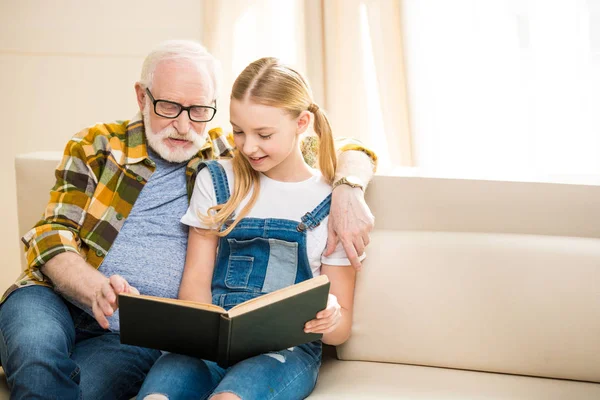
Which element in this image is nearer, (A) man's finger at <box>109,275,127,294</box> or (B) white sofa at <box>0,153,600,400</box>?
(A) man's finger at <box>109,275,127,294</box>

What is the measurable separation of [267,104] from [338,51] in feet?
5.77

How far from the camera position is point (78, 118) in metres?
3.46

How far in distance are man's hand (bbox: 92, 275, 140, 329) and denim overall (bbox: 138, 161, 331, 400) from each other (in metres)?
0.17

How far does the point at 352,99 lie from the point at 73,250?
6.18 feet

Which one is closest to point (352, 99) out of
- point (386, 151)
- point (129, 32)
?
point (386, 151)

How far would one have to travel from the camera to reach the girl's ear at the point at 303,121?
1.83 m

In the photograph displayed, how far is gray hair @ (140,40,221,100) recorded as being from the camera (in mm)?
1966

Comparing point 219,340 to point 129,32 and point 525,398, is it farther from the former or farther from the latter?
point 129,32

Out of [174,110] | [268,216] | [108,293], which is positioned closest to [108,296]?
[108,293]

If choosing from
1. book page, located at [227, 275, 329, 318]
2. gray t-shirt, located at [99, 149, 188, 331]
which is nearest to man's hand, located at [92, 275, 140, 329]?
gray t-shirt, located at [99, 149, 188, 331]

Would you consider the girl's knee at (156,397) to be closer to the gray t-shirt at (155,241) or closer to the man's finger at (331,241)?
the gray t-shirt at (155,241)

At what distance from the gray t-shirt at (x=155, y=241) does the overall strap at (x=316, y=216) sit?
1.19 ft

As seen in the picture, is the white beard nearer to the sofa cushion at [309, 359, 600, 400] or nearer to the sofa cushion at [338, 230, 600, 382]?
the sofa cushion at [338, 230, 600, 382]

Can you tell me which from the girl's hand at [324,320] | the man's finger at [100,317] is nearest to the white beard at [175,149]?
the man's finger at [100,317]
